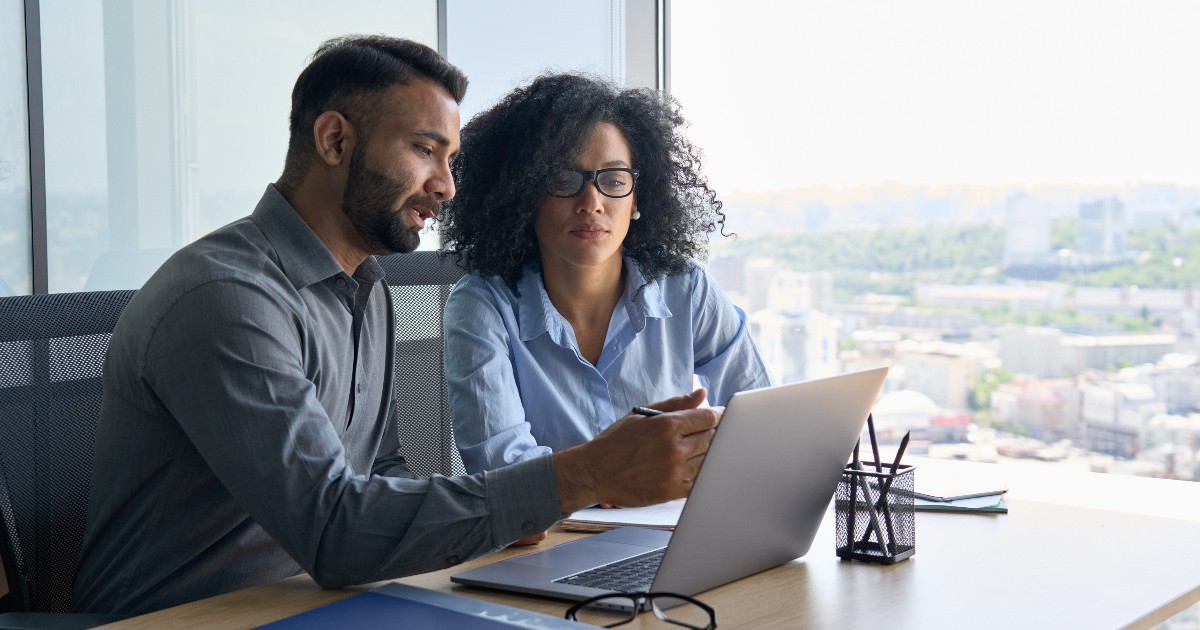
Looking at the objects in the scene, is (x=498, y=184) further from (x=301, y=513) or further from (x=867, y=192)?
(x=867, y=192)

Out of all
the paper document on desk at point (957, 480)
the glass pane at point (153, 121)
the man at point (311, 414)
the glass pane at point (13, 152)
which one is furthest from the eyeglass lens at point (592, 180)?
the glass pane at point (13, 152)

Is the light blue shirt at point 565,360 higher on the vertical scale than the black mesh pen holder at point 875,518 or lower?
higher

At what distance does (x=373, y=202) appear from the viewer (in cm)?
152

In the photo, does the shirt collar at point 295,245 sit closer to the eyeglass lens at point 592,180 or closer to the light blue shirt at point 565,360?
the light blue shirt at point 565,360

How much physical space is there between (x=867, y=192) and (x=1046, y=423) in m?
0.84

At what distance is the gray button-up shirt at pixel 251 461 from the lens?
1.17 metres

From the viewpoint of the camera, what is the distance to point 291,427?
1.18 metres

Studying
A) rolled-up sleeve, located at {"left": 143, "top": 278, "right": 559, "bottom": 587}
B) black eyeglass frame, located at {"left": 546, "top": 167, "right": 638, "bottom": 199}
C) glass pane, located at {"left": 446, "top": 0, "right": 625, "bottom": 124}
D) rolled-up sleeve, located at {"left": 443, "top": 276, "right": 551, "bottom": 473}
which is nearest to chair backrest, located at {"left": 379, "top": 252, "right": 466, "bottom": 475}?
rolled-up sleeve, located at {"left": 443, "top": 276, "right": 551, "bottom": 473}

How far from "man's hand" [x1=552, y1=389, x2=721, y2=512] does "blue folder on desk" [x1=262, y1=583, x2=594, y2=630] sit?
0.54 ft

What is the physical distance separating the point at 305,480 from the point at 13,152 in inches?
56.4

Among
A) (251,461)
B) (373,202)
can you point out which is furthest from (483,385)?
(251,461)

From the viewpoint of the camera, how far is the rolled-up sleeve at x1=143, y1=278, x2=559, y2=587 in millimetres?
1154

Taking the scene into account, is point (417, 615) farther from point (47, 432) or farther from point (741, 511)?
point (47, 432)

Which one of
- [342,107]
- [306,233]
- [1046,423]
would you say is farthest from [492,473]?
[1046,423]
